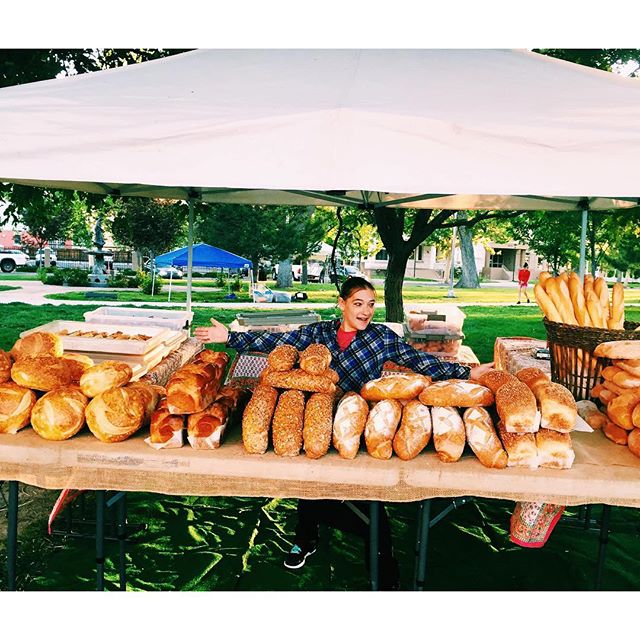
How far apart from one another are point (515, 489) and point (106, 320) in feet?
10.0

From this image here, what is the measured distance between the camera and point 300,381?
90.1 inches

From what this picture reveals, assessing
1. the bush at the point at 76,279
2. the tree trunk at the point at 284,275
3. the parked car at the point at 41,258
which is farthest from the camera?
the parked car at the point at 41,258

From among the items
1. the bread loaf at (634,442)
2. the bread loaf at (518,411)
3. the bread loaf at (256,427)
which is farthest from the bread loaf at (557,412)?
the bread loaf at (256,427)

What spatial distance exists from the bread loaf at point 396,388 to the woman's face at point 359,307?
2.27 feet

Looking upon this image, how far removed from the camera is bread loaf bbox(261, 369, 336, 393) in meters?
2.28

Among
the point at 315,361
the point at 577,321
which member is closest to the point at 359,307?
the point at 315,361

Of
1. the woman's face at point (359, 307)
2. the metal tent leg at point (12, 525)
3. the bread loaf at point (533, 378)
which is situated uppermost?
the woman's face at point (359, 307)

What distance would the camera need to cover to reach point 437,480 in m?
2.03

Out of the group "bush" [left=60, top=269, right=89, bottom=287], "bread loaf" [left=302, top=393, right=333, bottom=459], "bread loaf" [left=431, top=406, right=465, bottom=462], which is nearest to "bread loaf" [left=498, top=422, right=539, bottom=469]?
"bread loaf" [left=431, top=406, right=465, bottom=462]

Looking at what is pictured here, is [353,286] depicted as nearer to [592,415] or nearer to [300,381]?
[300,381]

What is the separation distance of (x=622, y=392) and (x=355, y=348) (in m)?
1.25

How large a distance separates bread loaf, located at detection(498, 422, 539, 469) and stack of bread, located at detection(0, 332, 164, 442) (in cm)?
139

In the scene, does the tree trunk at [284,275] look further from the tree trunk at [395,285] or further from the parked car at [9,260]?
the tree trunk at [395,285]

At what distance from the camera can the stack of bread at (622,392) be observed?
224 centimetres
